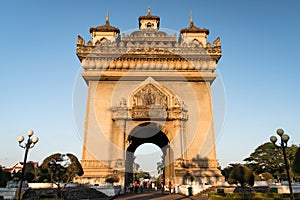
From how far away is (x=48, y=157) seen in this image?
13.2m

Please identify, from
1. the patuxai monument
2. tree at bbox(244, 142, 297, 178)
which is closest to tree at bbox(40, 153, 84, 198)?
the patuxai monument

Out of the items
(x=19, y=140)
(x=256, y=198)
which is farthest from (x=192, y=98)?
(x=19, y=140)

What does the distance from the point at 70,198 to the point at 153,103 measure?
10.0 m

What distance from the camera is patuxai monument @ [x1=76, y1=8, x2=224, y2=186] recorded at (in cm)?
2009

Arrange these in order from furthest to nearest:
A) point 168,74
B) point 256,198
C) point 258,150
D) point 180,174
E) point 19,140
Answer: point 258,150 < point 168,74 < point 180,174 < point 256,198 < point 19,140

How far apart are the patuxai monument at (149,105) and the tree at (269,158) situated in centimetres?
2198

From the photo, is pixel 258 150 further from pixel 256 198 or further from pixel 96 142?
pixel 256 198

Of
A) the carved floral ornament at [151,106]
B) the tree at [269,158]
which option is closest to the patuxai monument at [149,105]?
the carved floral ornament at [151,106]

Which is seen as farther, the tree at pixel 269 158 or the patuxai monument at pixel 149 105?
the tree at pixel 269 158

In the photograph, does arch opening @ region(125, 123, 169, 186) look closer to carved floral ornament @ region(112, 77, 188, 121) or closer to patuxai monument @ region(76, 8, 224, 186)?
patuxai monument @ region(76, 8, 224, 186)

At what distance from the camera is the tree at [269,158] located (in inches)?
1513

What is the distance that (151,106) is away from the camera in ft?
69.9

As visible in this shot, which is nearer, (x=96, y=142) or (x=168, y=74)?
(x=96, y=142)

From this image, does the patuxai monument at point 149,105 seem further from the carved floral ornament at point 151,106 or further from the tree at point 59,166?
the tree at point 59,166
